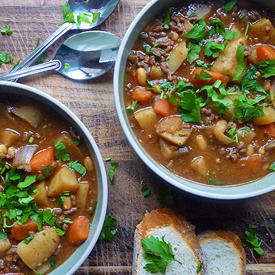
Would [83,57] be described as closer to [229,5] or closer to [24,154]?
[24,154]

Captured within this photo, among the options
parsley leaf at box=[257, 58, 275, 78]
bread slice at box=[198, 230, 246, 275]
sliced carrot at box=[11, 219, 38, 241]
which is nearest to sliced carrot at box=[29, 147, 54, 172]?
sliced carrot at box=[11, 219, 38, 241]

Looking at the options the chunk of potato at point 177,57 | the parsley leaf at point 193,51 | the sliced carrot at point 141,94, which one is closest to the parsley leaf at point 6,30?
the sliced carrot at point 141,94

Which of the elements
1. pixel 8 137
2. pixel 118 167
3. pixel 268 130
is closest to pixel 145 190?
pixel 118 167

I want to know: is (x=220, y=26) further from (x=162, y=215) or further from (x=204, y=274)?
(x=204, y=274)

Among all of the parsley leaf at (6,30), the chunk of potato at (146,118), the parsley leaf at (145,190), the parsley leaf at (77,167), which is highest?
the parsley leaf at (6,30)

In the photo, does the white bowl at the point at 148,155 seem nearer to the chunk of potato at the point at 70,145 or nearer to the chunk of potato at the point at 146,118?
the chunk of potato at the point at 146,118

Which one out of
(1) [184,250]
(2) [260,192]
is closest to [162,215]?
(1) [184,250]
